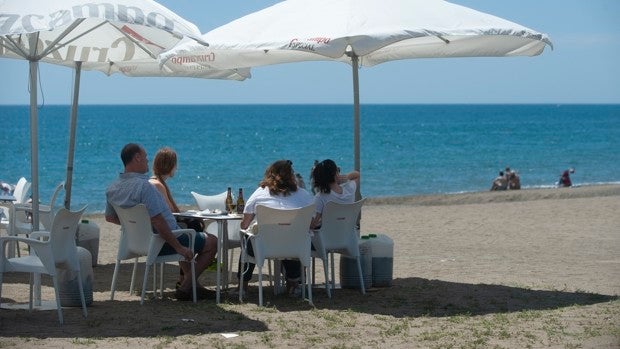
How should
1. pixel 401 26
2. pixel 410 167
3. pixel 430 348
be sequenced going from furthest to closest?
1. pixel 410 167
2. pixel 401 26
3. pixel 430 348

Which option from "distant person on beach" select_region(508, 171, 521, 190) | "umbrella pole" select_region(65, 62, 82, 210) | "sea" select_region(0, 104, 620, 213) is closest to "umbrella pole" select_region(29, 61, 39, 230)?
"umbrella pole" select_region(65, 62, 82, 210)

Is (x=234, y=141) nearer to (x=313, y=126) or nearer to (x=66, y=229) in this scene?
(x=313, y=126)

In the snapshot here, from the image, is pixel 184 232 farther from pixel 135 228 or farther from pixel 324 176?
pixel 324 176

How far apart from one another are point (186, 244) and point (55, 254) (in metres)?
1.15

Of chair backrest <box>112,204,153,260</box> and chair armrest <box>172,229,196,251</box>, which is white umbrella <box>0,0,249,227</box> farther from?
chair armrest <box>172,229,196,251</box>

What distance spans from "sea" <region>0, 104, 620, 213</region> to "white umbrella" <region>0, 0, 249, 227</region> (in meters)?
16.2

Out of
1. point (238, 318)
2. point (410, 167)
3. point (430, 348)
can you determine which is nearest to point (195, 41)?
point (238, 318)

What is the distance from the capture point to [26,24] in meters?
7.07

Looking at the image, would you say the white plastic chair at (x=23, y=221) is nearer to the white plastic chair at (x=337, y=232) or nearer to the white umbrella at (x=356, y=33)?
the white umbrella at (x=356, y=33)

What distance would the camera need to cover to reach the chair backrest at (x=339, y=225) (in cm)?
843

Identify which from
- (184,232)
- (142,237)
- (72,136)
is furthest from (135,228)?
(72,136)

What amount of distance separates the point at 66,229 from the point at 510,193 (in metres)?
17.6

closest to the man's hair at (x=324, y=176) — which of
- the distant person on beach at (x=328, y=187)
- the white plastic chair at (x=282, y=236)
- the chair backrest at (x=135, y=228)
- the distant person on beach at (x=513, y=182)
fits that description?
the distant person on beach at (x=328, y=187)

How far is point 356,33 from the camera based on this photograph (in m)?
7.94
